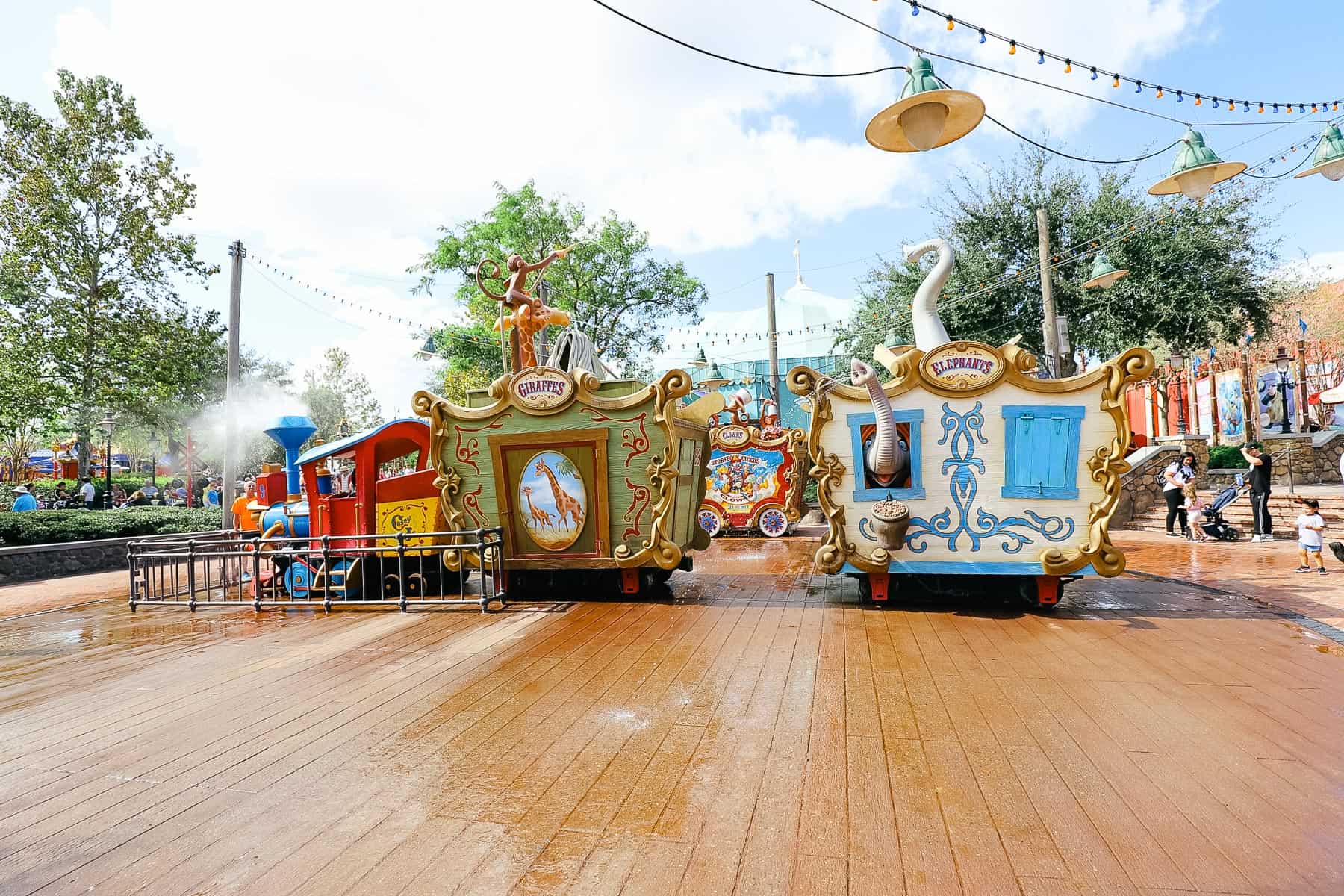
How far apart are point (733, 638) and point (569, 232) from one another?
79.9 ft

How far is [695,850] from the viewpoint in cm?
294

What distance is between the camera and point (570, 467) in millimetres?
8617

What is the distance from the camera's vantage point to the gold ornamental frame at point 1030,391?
274 inches

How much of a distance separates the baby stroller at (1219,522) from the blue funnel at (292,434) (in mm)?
14052

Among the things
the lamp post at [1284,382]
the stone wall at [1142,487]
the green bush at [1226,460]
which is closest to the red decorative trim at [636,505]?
the stone wall at [1142,487]

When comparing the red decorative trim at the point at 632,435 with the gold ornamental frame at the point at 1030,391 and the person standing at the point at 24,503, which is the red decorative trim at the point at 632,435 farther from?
the person standing at the point at 24,503

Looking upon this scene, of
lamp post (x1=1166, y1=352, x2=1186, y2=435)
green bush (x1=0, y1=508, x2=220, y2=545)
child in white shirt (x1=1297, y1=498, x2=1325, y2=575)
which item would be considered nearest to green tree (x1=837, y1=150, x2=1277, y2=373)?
lamp post (x1=1166, y1=352, x2=1186, y2=435)

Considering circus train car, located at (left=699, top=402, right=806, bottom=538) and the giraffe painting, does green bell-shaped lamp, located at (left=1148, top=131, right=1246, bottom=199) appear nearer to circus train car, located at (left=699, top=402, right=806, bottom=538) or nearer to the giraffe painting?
the giraffe painting

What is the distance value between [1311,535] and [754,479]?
29.5 feet

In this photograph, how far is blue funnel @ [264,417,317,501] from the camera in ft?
32.6

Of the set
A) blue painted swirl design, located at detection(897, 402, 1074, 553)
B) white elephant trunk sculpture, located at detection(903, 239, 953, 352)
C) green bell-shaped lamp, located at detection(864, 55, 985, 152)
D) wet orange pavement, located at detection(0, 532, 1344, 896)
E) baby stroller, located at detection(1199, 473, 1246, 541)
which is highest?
green bell-shaped lamp, located at detection(864, 55, 985, 152)

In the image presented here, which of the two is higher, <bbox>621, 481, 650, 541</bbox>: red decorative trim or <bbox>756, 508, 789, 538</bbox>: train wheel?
<bbox>621, 481, 650, 541</bbox>: red decorative trim

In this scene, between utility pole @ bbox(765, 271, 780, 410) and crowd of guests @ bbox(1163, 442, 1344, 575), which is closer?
crowd of guests @ bbox(1163, 442, 1344, 575)

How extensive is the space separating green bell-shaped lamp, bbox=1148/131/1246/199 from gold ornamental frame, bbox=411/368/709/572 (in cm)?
532
